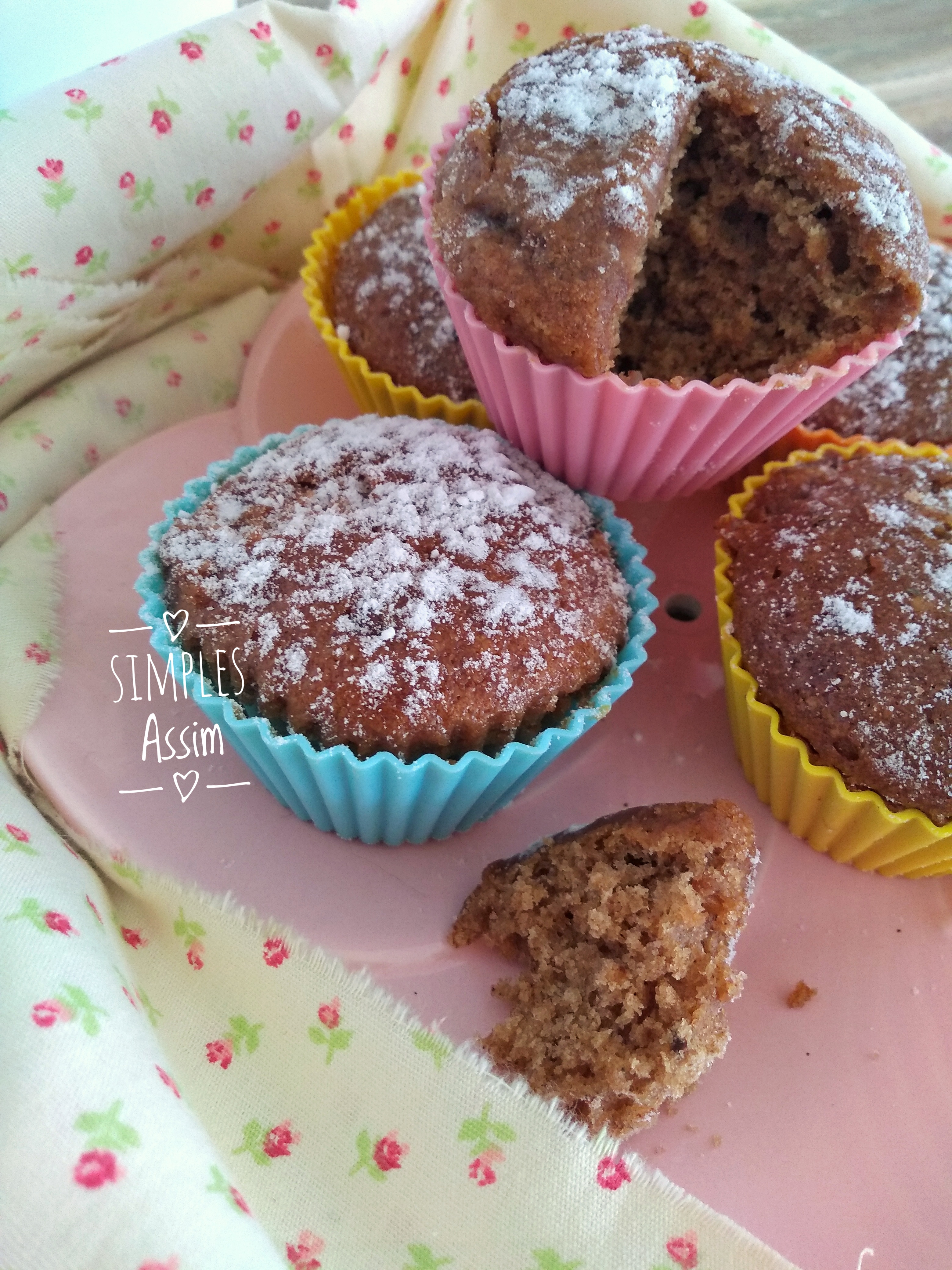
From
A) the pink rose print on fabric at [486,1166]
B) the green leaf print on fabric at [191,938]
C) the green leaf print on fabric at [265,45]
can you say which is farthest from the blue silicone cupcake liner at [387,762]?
the green leaf print on fabric at [265,45]

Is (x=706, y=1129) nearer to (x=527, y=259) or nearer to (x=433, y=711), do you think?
(x=433, y=711)

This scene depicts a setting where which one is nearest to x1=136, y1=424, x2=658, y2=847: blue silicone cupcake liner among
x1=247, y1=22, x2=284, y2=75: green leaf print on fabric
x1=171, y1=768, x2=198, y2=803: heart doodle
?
x1=171, y1=768, x2=198, y2=803: heart doodle

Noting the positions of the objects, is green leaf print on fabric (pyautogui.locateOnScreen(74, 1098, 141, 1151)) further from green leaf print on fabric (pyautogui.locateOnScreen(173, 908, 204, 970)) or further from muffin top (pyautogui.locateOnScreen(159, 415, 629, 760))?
muffin top (pyautogui.locateOnScreen(159, 415, 629, 760))

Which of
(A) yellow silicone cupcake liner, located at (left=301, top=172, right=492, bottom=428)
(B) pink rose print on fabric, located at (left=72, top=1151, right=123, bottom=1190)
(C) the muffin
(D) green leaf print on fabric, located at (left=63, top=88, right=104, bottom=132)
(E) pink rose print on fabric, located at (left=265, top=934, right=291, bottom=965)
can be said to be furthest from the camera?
(A) yellow silicone cupcake liner, located at (left=301, top=172, right=492, bottom=428)

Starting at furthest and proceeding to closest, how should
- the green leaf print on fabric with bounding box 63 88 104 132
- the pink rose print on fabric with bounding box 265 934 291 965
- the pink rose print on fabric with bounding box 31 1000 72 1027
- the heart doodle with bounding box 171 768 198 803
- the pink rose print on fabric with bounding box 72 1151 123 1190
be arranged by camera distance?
the green leaf print on fabric with bounding box 63 88 104 132
the heart doodle with bounding box 171 768 198 803
the pink rose print on fabric with bounding box 265 934 291 965
the pink rose print on fabric with bounding box 31 1000 72 1027
the pink rose print on fabric with bounding box 72 1151 123 1190

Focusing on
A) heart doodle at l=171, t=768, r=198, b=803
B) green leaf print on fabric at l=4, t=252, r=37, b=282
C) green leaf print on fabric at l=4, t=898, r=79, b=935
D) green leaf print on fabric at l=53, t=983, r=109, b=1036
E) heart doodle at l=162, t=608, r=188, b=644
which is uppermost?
green leaf print on fabric at l=4, t=252, r=37, b=282

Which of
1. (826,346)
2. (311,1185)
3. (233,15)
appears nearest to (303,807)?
(311,1185)
